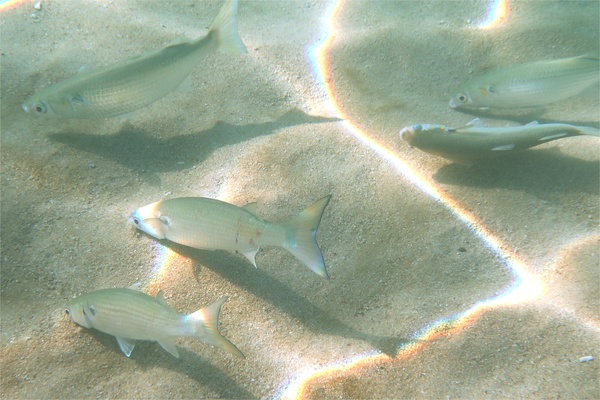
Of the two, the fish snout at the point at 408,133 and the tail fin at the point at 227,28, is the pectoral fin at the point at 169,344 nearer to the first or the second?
the fish snout at the point at 408,133

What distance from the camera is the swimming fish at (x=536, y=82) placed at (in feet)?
11.4

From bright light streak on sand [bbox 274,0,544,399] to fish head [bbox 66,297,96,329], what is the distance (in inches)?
44.1

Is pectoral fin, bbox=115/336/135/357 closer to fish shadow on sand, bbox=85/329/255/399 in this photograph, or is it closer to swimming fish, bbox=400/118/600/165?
fish shadow on sand, bbox=85/329/255/399

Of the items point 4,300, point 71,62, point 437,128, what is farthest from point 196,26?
point 4,300

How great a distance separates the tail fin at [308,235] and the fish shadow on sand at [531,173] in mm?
1584

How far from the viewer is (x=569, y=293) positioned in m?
2.47

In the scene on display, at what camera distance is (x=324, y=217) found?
302 centimetres

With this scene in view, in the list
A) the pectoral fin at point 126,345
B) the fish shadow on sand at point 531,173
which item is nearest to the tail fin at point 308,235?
the pectoral fin at point 126,345

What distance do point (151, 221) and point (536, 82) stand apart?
3.44m

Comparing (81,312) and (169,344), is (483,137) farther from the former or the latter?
(81,312)

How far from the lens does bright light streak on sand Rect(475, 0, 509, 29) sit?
15.3 feet

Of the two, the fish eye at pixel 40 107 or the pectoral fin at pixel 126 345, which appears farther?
the fish eye at pixel 40 107

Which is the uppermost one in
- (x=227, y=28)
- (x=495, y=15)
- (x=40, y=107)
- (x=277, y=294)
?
(x=227, y=28)

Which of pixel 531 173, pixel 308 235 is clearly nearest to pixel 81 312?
pixel 308 235
